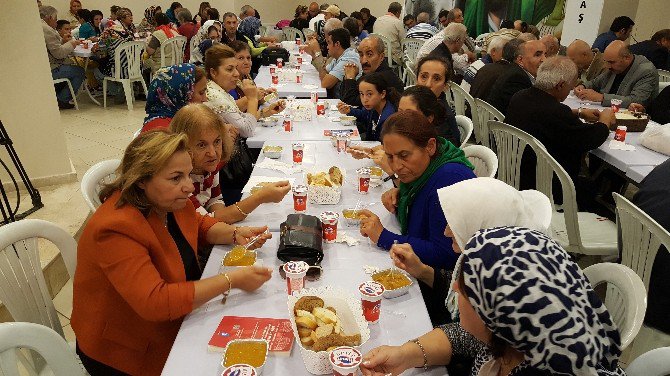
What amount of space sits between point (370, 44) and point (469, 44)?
366 cm

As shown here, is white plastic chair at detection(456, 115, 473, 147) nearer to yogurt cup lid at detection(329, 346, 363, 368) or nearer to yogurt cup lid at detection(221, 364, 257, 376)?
yogurt cup lid at detection(329, 346, 363, 368)

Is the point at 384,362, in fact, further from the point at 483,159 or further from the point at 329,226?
the point at 483,159

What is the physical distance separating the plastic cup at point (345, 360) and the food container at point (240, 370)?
23cm

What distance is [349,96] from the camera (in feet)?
16.4

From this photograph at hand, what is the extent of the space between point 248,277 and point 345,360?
59cm

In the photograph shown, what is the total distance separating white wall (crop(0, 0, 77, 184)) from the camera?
13.7 ft

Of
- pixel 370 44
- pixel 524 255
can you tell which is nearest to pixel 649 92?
pixel 370 44

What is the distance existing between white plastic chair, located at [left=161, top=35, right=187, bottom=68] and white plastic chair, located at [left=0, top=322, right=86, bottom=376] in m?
7.17

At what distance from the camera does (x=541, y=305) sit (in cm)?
106

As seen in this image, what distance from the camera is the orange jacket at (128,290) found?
164cm

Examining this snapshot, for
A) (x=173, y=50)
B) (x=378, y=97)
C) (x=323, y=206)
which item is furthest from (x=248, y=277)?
(x=173, y=50)

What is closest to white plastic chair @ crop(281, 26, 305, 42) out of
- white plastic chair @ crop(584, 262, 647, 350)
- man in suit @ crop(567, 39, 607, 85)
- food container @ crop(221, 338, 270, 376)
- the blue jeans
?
the blue jeans

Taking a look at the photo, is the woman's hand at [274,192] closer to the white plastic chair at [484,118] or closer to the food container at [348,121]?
the food container at [348,121]

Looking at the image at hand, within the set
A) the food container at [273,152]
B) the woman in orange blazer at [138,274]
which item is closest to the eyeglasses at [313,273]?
the woman in orange blazer at [138,274]
